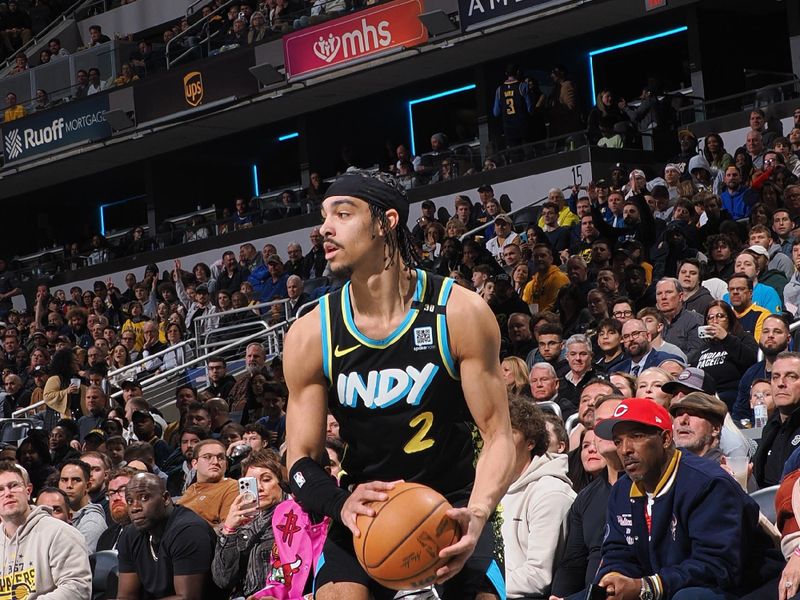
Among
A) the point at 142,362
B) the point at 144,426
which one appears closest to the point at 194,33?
the point at 142,362

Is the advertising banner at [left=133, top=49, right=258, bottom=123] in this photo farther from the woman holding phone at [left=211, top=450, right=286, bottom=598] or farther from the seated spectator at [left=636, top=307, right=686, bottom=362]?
the woman holding phone at [left=211, top=450, right=286, bottom=598]

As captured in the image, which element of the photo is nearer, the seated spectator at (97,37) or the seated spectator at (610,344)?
the seated spectator at (610,344)

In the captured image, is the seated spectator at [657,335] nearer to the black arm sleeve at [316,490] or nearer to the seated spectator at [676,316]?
the seated spectator at [676,316]

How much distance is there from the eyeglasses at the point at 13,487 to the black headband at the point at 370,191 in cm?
430

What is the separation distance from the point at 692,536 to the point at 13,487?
13.7 feet

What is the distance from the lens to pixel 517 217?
18.2 m

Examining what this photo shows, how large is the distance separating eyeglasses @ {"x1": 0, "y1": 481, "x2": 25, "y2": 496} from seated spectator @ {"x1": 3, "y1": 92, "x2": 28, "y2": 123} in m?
20.0

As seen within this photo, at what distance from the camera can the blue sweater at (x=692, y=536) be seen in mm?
5199

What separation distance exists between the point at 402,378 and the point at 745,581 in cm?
224

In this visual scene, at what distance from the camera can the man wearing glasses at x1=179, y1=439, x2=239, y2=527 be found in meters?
8.41

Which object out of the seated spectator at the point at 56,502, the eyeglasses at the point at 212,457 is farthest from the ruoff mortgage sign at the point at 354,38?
the seated spectator at the point at 56,502

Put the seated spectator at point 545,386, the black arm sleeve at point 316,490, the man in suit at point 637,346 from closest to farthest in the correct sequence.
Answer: the black arm sleeve at point 316,490
the seated spectator at point 545,386
the man in suit at point 637,346

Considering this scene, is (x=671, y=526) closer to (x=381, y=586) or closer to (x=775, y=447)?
(x=381, y=586)

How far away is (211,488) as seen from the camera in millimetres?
8531
